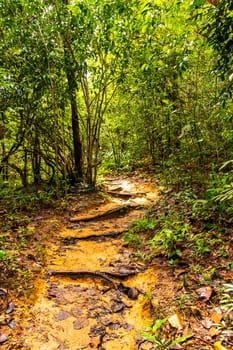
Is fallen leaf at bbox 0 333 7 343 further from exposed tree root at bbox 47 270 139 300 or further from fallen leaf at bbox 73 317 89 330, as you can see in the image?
exposed tree root at bbox 47 270 139 300

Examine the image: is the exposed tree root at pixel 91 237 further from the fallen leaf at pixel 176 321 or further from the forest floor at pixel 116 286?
the fallen leaf at pixel 176 321

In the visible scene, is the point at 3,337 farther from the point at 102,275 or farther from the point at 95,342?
the point at 102,275

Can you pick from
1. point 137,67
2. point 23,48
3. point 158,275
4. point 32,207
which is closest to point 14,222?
point 32,207

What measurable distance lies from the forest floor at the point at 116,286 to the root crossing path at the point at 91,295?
0.04 feet

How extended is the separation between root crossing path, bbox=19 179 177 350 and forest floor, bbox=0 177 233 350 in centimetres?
1

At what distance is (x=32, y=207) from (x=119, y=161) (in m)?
7.09

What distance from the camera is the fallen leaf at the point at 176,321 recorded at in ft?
7.35

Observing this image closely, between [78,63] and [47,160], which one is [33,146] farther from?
[78,63]

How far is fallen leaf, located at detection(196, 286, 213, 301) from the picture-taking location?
8.25ft

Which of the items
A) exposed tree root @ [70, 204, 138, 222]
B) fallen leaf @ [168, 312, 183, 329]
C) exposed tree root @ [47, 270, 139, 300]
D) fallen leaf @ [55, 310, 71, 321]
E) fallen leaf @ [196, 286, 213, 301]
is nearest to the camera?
fallen leaf @ [168, 312, 183, 329]

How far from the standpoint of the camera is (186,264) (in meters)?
3.15

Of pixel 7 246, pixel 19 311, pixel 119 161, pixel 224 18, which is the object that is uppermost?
pixel 224 18

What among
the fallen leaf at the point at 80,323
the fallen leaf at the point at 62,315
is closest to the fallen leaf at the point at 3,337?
the fallen leaf at the point at 62,315

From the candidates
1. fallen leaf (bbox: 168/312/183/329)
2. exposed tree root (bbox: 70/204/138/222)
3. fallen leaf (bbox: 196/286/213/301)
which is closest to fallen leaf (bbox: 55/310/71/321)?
fallen leaf (bbox: 168/312/183/329)
